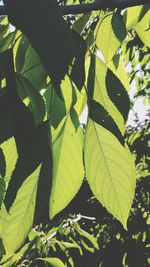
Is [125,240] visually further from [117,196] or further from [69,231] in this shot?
[117,196]

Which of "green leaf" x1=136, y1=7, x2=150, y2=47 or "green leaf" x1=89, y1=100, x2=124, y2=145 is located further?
"green leaf" x1=136, y1=7, x2=150, y2=47

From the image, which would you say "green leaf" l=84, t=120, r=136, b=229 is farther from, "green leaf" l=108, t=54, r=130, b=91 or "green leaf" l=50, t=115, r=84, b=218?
"green leaf" l=108, t=54, r=130, b=91

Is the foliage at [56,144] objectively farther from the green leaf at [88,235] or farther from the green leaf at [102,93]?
the green leaf at [88,235]

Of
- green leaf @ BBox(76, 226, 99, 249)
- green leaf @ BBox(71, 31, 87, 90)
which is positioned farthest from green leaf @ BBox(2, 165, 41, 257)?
green leaf @ BBox(76, 226, 99, 249)

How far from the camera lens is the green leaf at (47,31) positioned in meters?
0.28

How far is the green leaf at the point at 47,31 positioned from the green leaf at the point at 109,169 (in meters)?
0.21

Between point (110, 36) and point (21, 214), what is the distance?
0.33 m

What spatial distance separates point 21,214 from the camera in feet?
1.65

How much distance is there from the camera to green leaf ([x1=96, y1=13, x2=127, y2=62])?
0.70m

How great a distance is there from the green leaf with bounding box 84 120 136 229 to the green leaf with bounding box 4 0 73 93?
21cm

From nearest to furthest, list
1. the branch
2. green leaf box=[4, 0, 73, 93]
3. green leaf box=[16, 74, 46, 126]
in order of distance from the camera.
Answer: green leaf box=[4, 0, 73, 93], the branch, green leaf box=[16, 74, 46, 126]

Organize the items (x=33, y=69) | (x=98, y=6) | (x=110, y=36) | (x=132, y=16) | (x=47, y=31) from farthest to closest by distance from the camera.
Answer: (x=132, y=16)
(x=110, y=36)
(x=33, y=69)
(x=98, y=6)
(x=47, y=31)

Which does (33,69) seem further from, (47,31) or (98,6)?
(47,31)

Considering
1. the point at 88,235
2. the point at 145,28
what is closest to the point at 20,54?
the point at 145,28
